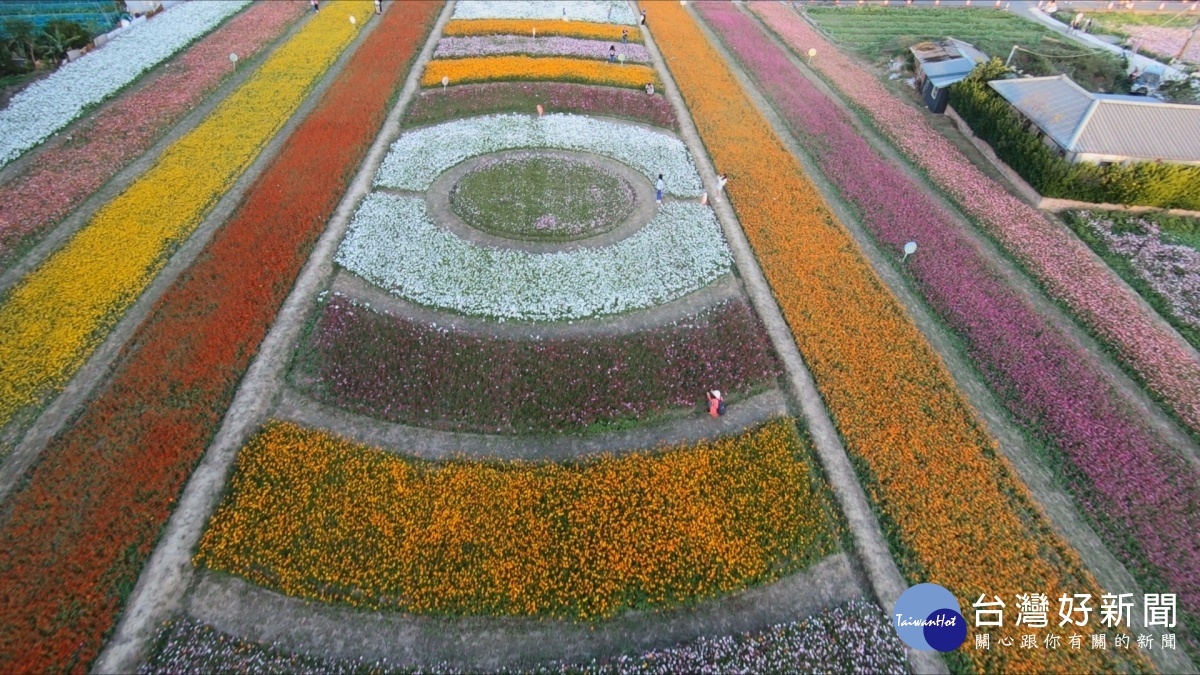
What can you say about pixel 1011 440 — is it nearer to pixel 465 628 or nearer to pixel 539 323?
pixel 539 323

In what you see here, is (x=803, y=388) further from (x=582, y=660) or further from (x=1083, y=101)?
(x=1083, y=101)

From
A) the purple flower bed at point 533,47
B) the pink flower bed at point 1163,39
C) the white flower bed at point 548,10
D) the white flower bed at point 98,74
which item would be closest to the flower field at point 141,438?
the white flower bed at point 98,74

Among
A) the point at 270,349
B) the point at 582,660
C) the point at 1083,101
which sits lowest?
the point at 582,660

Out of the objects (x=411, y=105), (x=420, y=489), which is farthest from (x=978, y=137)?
(x=420, y=489)

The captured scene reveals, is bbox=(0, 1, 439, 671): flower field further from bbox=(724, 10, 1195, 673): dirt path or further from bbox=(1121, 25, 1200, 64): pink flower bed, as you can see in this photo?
bbox=(1121, 25, 1200, 64): pink flower bed

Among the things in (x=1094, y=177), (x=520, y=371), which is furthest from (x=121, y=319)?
(x=1094, y=177)

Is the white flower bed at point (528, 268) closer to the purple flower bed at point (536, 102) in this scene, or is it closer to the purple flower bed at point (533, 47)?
the purple flower bed at point (536, 102)

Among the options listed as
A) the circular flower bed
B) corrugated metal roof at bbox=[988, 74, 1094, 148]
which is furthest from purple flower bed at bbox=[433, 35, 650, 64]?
corrugated metal roof at bbox=[988, 74, 1094, 148]
